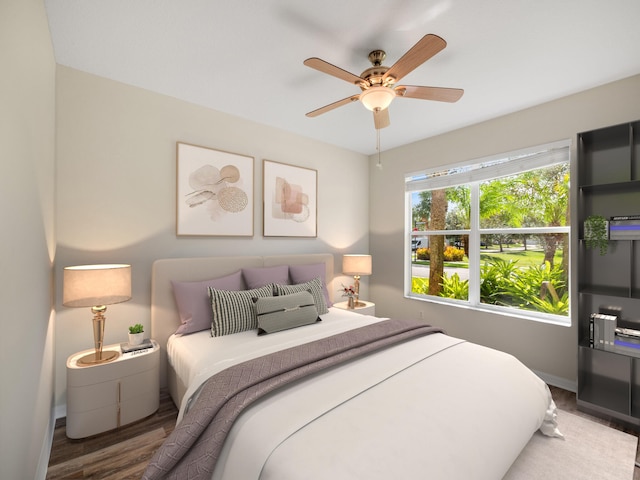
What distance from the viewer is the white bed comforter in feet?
3.42

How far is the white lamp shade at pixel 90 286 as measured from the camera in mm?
1911

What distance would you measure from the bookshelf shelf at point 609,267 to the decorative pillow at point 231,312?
8.88ft

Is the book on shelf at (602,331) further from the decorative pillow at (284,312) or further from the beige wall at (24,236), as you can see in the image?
the beige wall at (24,236)

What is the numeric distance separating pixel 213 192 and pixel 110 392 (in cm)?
180

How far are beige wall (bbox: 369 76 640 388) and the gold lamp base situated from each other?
3.21 m

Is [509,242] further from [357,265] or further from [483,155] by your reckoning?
[357,265]

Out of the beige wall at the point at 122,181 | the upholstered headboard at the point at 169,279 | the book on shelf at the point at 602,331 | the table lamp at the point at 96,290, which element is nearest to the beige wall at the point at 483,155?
the book on shelf at the point at 602,331

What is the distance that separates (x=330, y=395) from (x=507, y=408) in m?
0.92

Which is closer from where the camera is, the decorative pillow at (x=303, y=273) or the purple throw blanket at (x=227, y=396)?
the purple throw blanket at (x=227, y=396)

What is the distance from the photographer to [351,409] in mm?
1288

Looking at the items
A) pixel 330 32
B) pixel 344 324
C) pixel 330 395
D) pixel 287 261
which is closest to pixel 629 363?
pixel 344 324

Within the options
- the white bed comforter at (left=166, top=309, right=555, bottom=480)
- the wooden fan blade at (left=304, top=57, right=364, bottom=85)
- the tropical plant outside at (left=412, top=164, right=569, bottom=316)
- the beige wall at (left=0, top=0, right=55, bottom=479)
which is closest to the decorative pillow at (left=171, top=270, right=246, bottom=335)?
the white bed comforter at (left=166, top=309, right=555, bottom=480)

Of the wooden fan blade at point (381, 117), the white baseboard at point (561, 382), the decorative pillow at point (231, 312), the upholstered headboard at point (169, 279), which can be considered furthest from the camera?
the white baseboard at point (561, 382)

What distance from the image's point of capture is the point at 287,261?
10.9 feet
